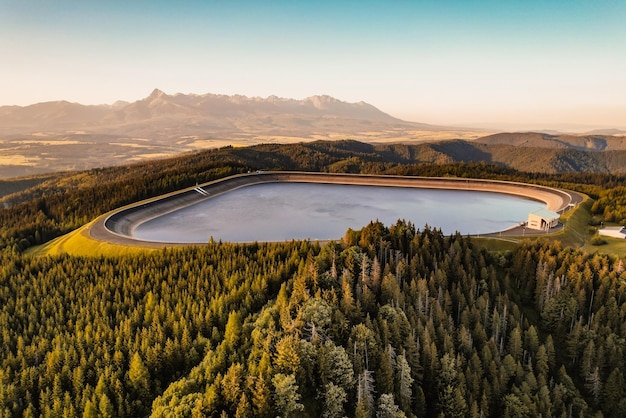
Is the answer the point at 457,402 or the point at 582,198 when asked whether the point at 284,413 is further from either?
the point at 582,198

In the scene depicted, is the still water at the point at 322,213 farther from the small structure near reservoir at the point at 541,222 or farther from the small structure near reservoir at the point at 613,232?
the small structure near reservoir at the point at 613,232

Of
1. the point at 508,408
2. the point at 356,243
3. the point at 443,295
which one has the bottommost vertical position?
the point at 508,408

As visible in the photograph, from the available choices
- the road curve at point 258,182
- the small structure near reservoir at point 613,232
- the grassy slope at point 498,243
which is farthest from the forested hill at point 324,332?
the small structure near reservoir at point 613,232

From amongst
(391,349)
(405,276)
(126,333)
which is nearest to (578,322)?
(405,276)

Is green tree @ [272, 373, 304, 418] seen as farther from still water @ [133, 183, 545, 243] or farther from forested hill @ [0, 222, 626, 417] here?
still water @ [133, 183, 545, 243]

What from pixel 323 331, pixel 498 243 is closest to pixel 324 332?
pixel 323 331
